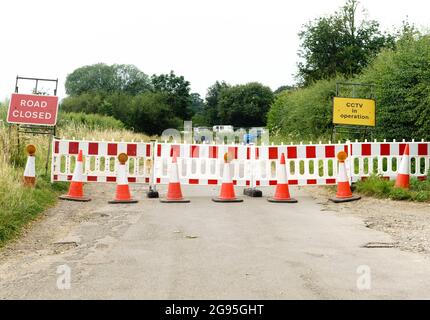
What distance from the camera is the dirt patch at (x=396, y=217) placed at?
25.3ft

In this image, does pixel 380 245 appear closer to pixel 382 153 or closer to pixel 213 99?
pixel 382 153

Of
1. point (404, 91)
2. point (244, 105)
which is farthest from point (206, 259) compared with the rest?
point (244, 105)

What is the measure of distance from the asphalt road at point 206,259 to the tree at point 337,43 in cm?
3580

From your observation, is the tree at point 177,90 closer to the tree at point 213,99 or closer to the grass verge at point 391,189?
the tree at point 213,99

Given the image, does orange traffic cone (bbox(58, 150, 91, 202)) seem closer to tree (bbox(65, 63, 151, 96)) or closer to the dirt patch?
the dirt patch

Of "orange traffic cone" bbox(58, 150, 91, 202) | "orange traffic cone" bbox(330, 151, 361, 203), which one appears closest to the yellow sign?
"orange traffic cone" bbox(330, 151, 361, 203)

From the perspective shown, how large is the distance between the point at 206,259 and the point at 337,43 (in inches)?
1612

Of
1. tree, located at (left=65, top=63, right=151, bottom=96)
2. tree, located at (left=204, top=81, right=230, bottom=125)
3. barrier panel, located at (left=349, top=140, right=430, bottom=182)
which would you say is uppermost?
tree, located at (left=65, top=63, right=151, bottom=96)

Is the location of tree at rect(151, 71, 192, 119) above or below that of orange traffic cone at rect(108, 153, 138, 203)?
above

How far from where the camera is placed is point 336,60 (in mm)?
44562

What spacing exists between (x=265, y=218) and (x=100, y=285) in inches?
197

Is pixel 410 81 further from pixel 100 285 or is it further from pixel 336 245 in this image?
pixel 100 285

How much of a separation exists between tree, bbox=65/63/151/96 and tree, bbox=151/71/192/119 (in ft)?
115

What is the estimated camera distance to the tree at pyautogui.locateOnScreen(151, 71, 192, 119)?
80.4 m
